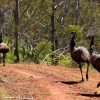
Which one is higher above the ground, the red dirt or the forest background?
the forest background

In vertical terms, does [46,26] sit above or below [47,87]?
above

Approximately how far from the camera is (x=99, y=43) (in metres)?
35.3

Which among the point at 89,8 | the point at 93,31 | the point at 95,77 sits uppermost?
the point at 89,8

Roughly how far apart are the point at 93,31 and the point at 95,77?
18.8 meters

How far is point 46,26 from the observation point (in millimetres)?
31812

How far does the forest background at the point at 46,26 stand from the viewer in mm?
25970

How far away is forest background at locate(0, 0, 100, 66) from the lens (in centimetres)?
2597

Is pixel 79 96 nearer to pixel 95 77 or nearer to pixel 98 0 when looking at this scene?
pixel 95 77

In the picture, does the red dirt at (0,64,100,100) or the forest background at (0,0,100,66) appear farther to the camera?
the forest background at (0,0,100,66)

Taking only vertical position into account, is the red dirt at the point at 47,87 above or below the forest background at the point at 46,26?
below

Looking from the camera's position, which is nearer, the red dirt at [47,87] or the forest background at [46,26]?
the red dirt at [47,87]

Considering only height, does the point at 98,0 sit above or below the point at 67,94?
above

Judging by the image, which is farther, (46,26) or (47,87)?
(46,26)

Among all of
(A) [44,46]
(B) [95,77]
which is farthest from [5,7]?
(B) [95,77]
